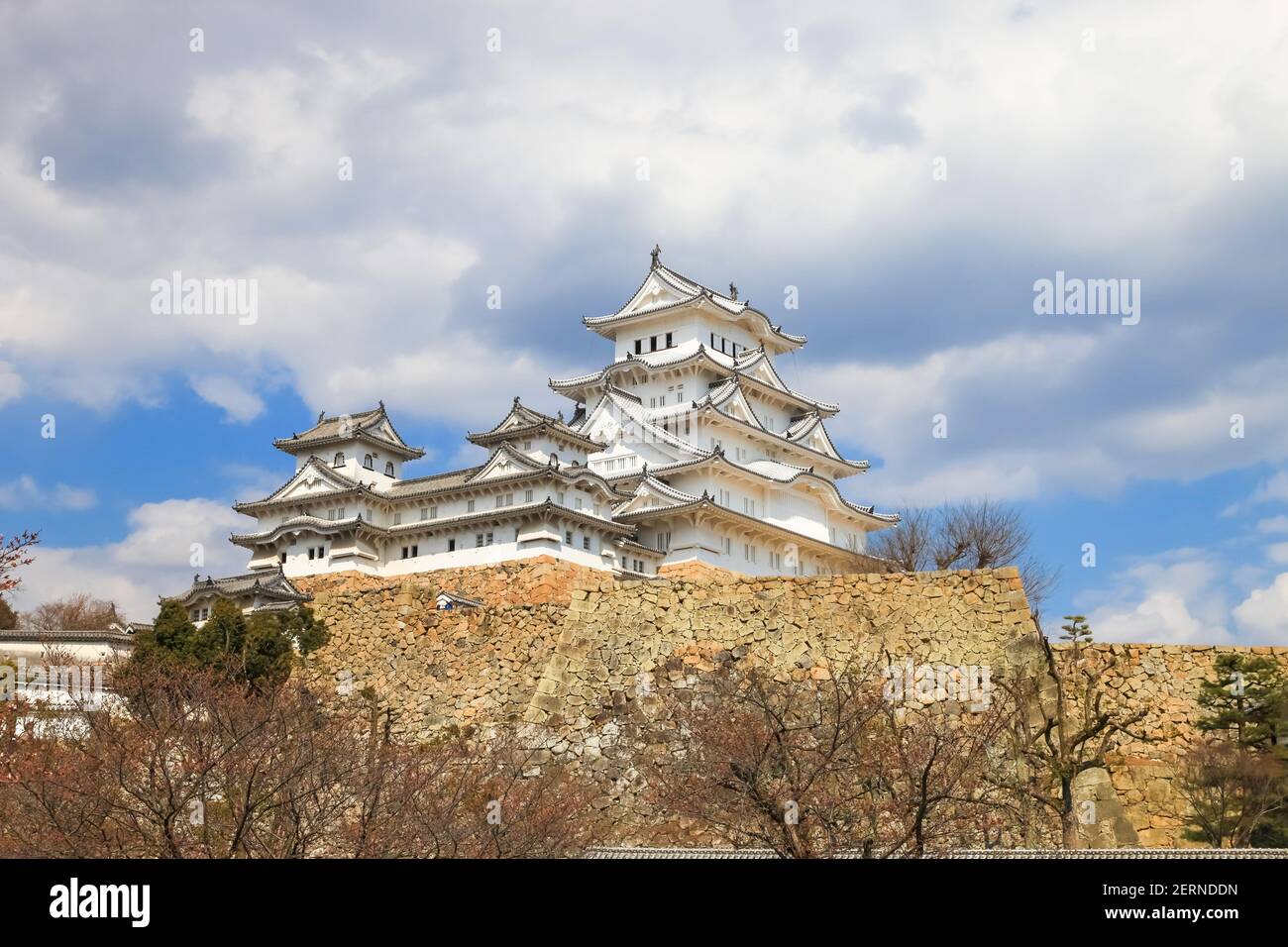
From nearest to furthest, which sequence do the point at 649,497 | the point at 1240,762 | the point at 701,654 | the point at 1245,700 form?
1. the point at 1240,762
2. the point at 1245,700
3. the point at 701,654
4. the point at 649,497

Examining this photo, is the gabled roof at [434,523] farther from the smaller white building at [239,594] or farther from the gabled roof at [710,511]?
the smaller white building at [239,594]

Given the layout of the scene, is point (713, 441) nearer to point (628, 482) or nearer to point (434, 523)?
point (628, 482)

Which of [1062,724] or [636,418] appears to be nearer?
[1062,724]

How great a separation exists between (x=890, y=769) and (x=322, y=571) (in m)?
31.8

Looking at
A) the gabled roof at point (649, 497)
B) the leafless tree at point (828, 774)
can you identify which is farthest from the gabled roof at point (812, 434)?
the leafless tree at point (828, 774)

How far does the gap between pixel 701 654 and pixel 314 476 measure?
28817 millimetres

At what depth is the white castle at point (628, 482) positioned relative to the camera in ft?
136

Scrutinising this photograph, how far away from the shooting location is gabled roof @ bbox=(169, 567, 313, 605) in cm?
3581

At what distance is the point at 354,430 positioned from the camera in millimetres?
44625

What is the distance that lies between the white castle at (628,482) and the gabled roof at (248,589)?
2176mm

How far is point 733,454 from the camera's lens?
157 feet

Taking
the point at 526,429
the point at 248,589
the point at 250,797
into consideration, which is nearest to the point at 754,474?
the point at 526,429
